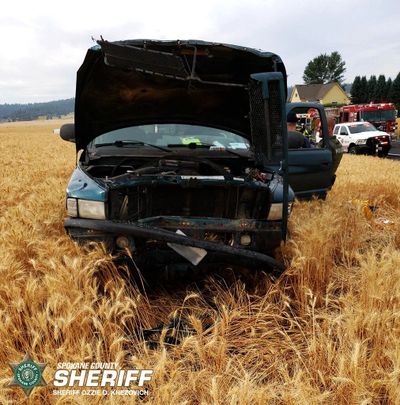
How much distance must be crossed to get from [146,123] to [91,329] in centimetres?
274

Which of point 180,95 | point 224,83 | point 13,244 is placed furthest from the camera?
point 180,95

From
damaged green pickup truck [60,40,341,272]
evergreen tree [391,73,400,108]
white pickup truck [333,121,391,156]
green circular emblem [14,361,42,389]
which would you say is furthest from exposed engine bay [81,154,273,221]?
evergreen tree [391,73,400,108]

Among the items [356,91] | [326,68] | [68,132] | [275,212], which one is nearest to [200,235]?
[275,212]

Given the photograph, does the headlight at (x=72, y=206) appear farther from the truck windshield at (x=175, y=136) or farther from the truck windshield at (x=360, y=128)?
the truck windshield at (x=360, y=128)

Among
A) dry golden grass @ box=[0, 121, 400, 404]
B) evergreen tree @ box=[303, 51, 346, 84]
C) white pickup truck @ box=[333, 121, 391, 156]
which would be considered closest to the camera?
dry golden grass @ box=[0, 121, 400, 404]

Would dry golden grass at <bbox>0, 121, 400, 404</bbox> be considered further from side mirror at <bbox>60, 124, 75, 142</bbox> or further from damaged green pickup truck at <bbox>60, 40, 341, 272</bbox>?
side mirror at <bbox>60, 124, 75, 142</bbox>

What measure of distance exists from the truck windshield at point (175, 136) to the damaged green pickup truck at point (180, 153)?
0.01 meters

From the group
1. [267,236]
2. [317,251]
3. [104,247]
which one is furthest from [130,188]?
[317,251]

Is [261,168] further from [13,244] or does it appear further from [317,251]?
[13,244]

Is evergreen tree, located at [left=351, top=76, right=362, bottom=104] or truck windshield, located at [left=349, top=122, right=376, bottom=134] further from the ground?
evergreen tree, located at [left=351, top=76, right=362, bottom=104]

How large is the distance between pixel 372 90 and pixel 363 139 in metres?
63.6

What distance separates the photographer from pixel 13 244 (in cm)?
335

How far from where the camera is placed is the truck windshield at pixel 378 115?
26.3 meters

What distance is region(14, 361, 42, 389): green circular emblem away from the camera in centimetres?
187
